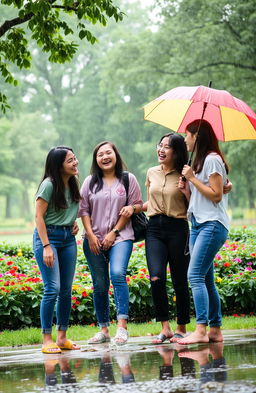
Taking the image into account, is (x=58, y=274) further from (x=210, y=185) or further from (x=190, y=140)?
(x=190, y=140)

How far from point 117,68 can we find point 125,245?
3542 centimetres

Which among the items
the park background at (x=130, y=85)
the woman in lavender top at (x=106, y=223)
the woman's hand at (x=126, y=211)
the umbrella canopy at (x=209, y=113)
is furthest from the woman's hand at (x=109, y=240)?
the park background at (x=130, y=85)

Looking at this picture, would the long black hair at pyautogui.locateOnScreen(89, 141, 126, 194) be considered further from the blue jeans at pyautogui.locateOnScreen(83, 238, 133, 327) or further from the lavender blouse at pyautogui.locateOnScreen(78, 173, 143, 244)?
the blue jeans at pyautogui.locateOnScreen(83, 238, 133, 327)

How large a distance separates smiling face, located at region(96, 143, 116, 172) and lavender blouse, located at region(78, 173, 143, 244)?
7.1 inches

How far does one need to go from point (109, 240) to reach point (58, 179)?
2.42 feet

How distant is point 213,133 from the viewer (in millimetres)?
6586

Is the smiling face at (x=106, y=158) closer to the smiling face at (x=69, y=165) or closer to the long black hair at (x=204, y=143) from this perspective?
the smiling face at (x=69, y=165)

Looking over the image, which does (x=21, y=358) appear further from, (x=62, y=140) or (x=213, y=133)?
(x=62, y=140)

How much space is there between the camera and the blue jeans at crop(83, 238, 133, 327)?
6750 millimetres

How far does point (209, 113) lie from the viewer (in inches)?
281

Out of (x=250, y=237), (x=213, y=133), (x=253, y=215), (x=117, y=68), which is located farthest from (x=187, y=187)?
(x=253, y=215)

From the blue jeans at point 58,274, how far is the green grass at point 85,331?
38.3 inches

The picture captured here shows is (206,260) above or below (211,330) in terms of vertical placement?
above

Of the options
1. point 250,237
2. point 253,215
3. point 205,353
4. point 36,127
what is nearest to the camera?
point 205,353
